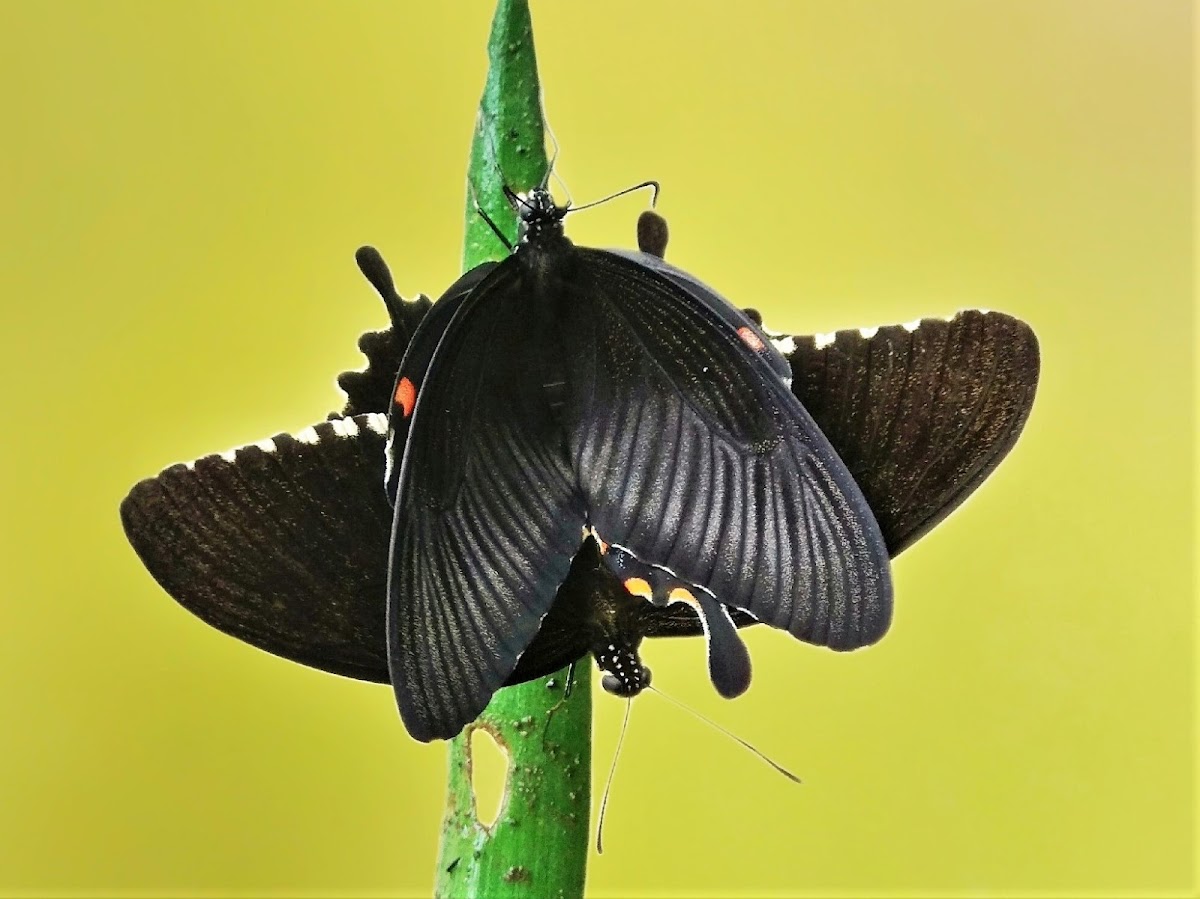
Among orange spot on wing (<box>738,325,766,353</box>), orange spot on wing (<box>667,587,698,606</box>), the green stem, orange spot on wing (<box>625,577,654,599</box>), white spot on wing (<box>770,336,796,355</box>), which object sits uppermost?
white spot on wing (<box>770,336,796,355</box>)

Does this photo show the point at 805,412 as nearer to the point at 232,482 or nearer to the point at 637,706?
the point at 232,482

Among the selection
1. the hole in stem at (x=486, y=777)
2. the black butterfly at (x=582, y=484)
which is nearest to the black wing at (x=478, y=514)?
the black butterfly at (x=582, y=484)

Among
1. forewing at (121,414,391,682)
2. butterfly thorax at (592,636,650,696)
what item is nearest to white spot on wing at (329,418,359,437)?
forewing at (121,414,391,682)

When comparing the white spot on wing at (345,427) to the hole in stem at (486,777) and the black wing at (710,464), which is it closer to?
the black wing at (710,464)

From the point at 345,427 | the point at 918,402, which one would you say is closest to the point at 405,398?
the point at 345,427

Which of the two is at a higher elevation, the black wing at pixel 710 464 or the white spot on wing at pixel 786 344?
the white spot on wing at pixel 786 344

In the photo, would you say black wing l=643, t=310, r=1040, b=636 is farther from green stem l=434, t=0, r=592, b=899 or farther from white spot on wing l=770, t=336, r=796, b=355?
green stem l=434, t=0, r=592, b=899
